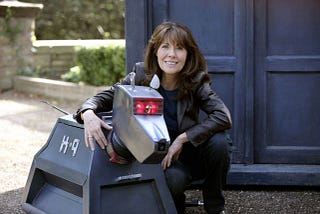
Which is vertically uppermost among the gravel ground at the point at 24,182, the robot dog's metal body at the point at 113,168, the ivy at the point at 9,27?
the ivy at the point at 9,27

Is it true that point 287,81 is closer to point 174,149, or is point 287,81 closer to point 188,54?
point 188,54

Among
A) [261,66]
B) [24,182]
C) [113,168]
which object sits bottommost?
[24,182]

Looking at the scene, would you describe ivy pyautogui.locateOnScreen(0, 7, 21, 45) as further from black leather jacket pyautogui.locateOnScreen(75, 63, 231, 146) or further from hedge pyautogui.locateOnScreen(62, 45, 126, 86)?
black leather jacket pyautogui.locateOnScreen(75, 63, 231, 146)

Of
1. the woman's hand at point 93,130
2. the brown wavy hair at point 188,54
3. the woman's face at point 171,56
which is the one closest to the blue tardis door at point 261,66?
the brown wavy hair at point 188,54

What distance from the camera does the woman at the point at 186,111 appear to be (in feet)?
11.1

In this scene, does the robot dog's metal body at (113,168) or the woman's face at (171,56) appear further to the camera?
the woman's face at (171,56)

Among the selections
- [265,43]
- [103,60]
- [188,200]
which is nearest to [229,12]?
[265,43]

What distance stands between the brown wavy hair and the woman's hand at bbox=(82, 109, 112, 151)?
0.46 m

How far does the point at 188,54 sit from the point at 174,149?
21.3 inches

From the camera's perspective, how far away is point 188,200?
4.32m

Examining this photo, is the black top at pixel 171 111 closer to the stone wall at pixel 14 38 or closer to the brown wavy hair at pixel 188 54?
the brown wavy hair at pixel 188 54

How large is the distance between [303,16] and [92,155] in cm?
212

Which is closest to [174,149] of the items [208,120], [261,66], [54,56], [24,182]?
[208,120]

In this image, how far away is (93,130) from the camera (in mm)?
3094
